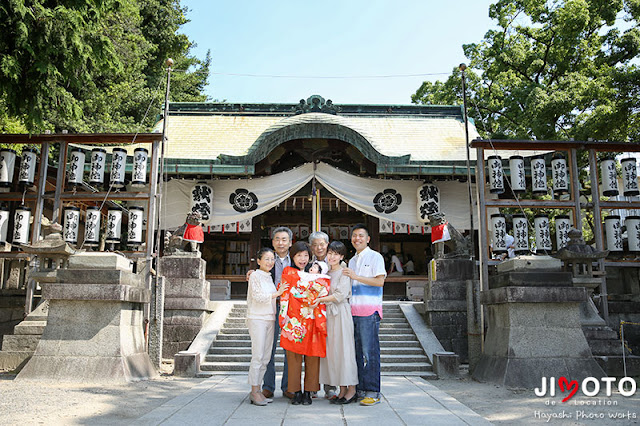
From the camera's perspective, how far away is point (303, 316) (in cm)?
488

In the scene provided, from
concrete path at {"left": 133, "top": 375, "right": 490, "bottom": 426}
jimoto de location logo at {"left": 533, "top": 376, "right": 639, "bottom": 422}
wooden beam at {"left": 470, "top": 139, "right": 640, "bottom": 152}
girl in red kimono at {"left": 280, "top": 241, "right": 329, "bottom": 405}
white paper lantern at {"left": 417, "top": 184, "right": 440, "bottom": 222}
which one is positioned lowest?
jimoto de location logo at {"left": 533, "top": 376, "right": 639, "bottom": 422}

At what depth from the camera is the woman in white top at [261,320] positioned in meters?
4.86

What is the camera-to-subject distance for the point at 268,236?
653 inches

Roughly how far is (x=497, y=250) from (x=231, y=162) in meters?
6.75

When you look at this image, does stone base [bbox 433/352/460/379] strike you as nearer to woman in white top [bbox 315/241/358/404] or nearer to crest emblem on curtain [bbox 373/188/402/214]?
woman in white top [bbox 315/241/358/404]

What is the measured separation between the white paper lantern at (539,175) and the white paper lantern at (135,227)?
8.39 meters

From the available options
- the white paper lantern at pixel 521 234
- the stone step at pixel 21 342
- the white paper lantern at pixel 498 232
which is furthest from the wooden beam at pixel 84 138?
the white paper lantern at pixel 521 234

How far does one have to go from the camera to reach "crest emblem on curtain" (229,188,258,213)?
42.1 ft

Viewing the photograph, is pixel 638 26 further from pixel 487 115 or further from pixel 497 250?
pixel 497 250

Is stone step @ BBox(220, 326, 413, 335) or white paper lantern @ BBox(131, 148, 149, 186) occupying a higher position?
white paper lantern @ BBox(131, 148, 149, 186)

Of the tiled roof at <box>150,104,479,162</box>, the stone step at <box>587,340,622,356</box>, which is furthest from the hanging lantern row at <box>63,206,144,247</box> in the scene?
the stone step at <box>587,340,622,356</box>

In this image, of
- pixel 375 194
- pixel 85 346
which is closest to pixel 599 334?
pixel 375 194

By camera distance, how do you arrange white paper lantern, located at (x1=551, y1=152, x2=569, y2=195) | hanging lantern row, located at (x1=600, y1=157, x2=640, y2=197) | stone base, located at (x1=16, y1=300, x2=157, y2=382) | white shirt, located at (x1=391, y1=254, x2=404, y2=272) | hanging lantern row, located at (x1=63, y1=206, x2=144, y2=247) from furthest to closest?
white shirt, located at (x1=391, y1=254, x2=404, y2=272)
white paper lantern, located at (x1=551, y1=152, x2=569, y2=195)
hanging lantern row, located at (x1=600, y1=157, x2=640, y2=197)
hanging lantern row, located at (x1=63, y1=206, x2=144, y2=247)
stone base, located at (x1=16, y1=300, x2=157, y2=382)

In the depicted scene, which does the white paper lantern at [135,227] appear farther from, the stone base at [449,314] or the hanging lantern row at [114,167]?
the stone base at [449,314]
